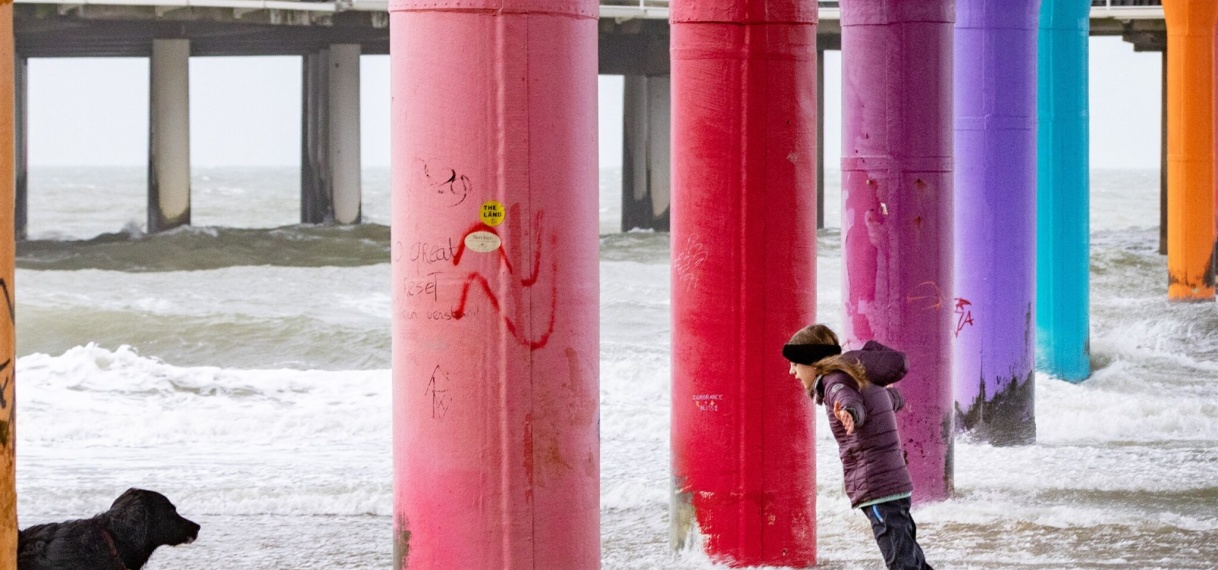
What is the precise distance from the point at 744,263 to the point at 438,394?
1778 mm

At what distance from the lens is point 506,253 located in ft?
19.0

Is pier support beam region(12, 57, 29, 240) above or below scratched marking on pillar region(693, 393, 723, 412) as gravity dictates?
above

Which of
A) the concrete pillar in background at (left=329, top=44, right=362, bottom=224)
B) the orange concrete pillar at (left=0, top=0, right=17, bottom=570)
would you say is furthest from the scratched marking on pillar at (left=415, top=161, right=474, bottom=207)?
the concrete pillar in background at (left=329, top=44, right=362, bottom=224)

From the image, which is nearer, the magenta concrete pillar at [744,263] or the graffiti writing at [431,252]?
the graffiti writing at [431,252]

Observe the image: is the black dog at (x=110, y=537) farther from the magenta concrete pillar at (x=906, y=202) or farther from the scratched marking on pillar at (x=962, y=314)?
the scratched marking on pillar at (x=962, y=314)

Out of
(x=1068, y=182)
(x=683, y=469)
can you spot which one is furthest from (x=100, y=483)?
(x=1068, y=182)

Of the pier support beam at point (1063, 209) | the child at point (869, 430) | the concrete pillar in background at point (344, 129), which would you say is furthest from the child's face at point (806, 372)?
the concrete pillar in background at point (344, 129)

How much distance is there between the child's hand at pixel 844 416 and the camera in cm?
581

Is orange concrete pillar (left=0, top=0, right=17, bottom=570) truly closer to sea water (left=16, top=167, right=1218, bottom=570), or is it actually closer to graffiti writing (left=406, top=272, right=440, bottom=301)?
graffiti writing (left=406, top=272, right=440, bottom=301)

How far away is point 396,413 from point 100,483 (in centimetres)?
540

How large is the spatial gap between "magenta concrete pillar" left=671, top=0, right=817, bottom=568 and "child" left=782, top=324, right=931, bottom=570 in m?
1.04

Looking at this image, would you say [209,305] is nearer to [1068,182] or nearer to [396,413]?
[1068,182]

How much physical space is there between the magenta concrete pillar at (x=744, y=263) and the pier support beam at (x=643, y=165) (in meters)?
34.2

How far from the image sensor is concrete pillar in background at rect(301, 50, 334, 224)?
41.2 metres
